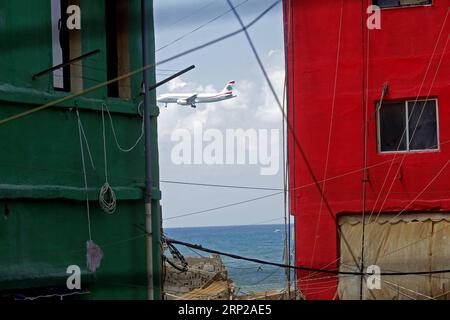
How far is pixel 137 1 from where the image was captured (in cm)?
1346

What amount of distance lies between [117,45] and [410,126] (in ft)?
27.2

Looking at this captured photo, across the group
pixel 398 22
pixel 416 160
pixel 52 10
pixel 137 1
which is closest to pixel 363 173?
pixel 416 160

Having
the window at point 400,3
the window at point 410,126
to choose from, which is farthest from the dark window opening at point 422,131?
the window at point 400,3

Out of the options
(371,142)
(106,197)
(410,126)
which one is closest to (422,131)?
(410,126)

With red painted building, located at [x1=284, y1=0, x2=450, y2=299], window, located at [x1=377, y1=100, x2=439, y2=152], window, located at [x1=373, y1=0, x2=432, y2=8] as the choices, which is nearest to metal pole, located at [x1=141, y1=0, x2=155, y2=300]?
red painted building, located at [x1=284, y1=0, x2=450, y2=299]

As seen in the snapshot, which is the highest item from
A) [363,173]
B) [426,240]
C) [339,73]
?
[339,73]

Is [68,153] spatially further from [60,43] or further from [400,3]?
[400,3]

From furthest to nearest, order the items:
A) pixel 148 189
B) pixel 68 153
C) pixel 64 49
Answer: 1. pixel 148 189
2. pixel 64 49
3. pixel 68 153

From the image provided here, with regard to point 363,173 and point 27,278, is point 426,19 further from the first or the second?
point 27,278

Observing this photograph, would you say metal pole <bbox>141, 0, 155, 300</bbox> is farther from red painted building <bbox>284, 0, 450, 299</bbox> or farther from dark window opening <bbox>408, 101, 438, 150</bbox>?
dark window opening <bbox>408, 101, 438, 150</bbox>

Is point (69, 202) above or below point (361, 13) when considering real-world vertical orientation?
below

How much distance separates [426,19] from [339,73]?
198 cm

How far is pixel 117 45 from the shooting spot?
43.7 feet
